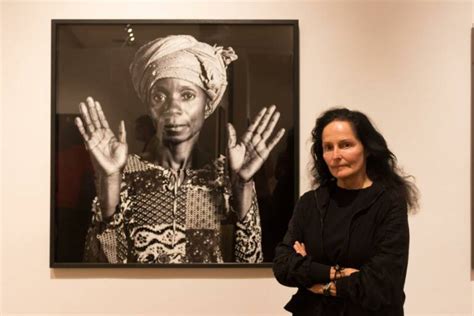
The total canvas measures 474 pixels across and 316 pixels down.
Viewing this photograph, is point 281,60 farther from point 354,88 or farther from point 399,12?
point 399,12

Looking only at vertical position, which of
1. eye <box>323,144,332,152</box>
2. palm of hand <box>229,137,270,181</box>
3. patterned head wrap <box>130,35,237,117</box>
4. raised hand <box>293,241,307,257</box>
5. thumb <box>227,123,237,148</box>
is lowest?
raised hand <box>293,241,307,257</box>

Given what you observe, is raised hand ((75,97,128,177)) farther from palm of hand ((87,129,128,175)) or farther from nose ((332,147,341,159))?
nose ((332,147,341,159))

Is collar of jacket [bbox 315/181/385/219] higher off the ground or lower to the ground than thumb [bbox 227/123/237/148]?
lower

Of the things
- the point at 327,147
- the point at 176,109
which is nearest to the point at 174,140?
the point at 176,109

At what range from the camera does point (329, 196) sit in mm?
1735

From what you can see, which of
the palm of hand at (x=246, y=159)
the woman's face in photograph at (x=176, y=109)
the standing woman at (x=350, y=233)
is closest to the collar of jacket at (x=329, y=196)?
the standing woman at (x=350, y=233)

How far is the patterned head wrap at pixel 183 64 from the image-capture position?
233 centimetres

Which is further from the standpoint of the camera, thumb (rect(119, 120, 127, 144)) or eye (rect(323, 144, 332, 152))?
thumb (rect(119, 120, 127, 144))

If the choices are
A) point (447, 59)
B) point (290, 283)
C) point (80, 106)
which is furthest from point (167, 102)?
point (447, 59)

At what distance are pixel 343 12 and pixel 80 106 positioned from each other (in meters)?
1.34

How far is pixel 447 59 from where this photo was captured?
238 cm

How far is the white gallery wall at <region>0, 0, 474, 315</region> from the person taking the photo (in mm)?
2371

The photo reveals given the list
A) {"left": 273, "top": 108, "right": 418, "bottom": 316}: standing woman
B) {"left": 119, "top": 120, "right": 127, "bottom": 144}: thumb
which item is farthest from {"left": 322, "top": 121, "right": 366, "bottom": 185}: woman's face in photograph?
{"left": 119, "top": 120, "right": 127, "bottom": 144}: thumb

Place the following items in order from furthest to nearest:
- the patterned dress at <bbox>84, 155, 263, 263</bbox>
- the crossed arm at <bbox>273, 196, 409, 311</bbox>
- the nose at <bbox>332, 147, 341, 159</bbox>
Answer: the patterned dress at <bbox>84, 155, 263, 263</bbox>, the nose at <bbox>332, 147, 341, 159</bbox>, the crossed arm at <bbox>273, 196, 409, 311</bbox>
